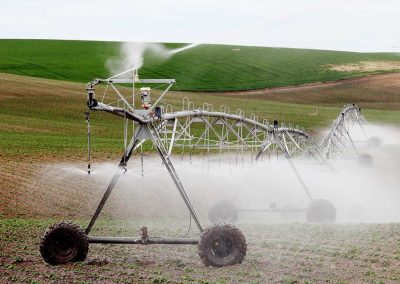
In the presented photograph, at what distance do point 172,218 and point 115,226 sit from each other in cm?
499

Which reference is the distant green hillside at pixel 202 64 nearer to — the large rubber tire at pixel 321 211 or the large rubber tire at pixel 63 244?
the large rubber tire at pixel 321 211

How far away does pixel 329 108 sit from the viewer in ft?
247

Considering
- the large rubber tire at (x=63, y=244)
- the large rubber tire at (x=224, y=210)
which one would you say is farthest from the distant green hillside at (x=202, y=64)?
the large rubber tire at (x=63, y=244)

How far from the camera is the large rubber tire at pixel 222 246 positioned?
47.4 feet

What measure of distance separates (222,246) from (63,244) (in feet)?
11.4

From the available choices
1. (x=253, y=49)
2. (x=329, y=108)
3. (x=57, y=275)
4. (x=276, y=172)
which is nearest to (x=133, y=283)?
(x=57, y=275)

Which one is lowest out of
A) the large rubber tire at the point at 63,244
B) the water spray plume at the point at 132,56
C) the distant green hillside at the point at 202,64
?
the large rubber tire at the point at 63,244

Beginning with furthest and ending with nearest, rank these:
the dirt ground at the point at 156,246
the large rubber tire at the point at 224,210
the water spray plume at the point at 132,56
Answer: the large rubber tire at the point at 224,210 → the dirt ground at the point at 156,246 → the water spray plume at the point at 132,56

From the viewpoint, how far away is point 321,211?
23.0 metres

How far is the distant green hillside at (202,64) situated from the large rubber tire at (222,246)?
67.4 m

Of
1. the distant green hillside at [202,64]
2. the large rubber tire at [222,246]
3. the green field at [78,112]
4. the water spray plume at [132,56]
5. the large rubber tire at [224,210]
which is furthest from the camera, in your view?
the distant green hillside at [202,64]

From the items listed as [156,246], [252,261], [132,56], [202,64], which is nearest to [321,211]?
[156,246]

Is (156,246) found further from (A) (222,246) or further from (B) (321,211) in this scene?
(B) (321,211)

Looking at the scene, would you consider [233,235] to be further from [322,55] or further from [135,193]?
[322,55]
